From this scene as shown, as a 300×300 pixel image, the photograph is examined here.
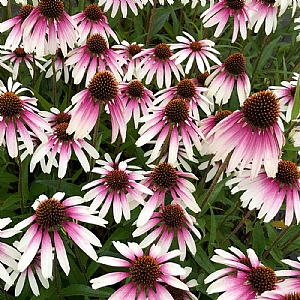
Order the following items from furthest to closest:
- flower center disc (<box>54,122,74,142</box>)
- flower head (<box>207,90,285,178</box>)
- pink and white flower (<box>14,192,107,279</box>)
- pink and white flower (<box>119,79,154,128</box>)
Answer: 1. pink and white flower (<box>119,79,154,128</box>)
2. flower center disc (<box>54,122,74,142</box>)
3. flower head (<box>207,90,285,178</box>)
4. pink and white flower (<box>14,192,107,279</box>)

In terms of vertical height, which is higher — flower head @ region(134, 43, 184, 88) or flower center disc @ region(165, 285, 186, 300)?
flower head @ region(134, 43, 184, 88)

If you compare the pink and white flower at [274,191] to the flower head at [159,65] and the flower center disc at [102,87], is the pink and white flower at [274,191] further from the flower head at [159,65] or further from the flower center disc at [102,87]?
the flower head at [159,65]

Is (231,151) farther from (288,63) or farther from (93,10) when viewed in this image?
(288,63)

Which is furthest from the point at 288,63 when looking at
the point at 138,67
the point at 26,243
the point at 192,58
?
the point at 26,243

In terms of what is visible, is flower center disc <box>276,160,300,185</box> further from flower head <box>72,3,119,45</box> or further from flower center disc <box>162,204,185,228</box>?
flower head <box>72,3,119,45</box>

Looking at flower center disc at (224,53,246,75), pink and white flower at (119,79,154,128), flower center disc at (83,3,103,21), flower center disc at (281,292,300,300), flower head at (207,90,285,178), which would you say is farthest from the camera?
flower center disc at (83,3,103,21)

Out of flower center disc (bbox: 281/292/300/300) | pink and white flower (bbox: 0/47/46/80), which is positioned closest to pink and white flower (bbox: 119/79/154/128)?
pink and white flower (bbox: 0/47/46/80)
